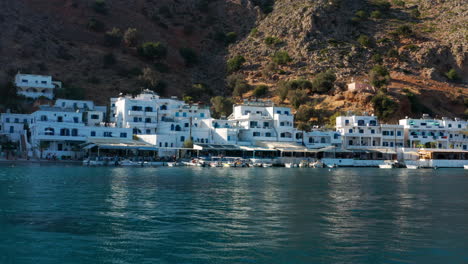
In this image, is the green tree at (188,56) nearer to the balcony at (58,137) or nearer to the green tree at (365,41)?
the green tree at (365,41)

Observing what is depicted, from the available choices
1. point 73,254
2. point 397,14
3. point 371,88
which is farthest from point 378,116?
point 73,254

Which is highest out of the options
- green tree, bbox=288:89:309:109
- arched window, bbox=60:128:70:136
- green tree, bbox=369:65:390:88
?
green tree, bbox=369:65:390:88

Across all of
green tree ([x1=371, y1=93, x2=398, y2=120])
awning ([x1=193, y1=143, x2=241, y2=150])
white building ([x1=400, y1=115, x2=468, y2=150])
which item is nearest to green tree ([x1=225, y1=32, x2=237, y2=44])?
green tree ([x1=371, y1=93, x2=398, y2=120])

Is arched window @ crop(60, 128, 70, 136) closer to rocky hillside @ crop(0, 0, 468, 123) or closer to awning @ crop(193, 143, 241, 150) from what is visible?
awning @ crop(193, 143, 241, 150)

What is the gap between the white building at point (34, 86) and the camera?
90.4m

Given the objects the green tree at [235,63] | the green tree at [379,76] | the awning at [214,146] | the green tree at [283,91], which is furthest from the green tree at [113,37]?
the green tree at [379,76]

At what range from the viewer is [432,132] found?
301ft

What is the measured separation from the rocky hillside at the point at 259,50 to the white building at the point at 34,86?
3.37 metres

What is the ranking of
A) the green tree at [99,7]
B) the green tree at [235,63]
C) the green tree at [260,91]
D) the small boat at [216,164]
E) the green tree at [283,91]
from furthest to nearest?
1. the green tree at [99,7]
2. the green tree at [235,63]
3. the green tree at [260,91]
4. the green tree at [283,91]
5. the small boat at [216,164]

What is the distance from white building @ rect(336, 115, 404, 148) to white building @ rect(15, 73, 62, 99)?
50827mm

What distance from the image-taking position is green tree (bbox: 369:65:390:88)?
104688mm

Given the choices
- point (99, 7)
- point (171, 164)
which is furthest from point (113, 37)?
point (171, 164)

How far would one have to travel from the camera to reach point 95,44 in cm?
12594

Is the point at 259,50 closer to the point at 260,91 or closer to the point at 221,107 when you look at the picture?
the point at 260,91
